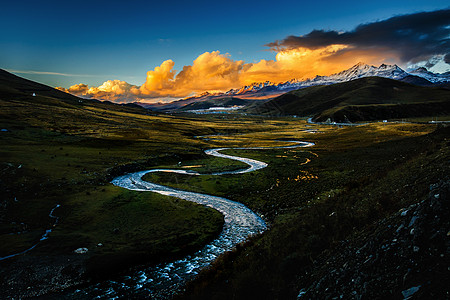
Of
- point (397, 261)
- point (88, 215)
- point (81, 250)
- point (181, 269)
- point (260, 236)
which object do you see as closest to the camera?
point (397, 261)

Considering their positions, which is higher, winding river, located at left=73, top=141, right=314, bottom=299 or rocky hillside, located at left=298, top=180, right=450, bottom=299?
rocky hillside, located at left=298, top=180, right=450, bottom=299

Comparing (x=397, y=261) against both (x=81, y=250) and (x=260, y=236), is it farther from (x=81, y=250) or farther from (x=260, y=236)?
(x=81, y=250)

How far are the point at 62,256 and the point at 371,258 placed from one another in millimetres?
28261

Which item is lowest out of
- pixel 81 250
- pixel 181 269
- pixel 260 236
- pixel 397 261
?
pixel 181 269

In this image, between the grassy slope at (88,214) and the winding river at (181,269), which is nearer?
the winding river at (181,269)

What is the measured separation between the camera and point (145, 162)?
7731 cm

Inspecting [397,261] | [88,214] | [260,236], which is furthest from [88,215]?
[397,261]

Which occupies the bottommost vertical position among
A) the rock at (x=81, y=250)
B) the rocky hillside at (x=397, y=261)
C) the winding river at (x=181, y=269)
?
the winding river at (x=181, y=269)

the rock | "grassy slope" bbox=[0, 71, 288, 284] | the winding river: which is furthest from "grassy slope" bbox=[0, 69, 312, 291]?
the winding river

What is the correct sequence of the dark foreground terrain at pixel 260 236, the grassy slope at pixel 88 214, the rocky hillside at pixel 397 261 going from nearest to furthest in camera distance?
1. the rocky hillside at pixel 397 261
2. the dark foreground terrain at pixel 260 236
3. the grassy slope at pixel 88 214

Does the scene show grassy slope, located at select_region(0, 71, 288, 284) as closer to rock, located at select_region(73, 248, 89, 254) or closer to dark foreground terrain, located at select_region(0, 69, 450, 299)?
dark foreground terrain, located at select_region(0, 69, 450, 299)

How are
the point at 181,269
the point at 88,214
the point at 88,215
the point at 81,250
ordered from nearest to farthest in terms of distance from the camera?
the point at 181,269, the point at 81,250, the point at 88,215, the point at 88,214

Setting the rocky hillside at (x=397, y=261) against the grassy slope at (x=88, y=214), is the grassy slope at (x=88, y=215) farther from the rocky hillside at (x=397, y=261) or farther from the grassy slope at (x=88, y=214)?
the rocky hillside at (x=397, y=261)

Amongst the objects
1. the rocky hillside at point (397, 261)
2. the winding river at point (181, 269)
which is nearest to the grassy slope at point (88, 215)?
the winding river at point (181, 269)
